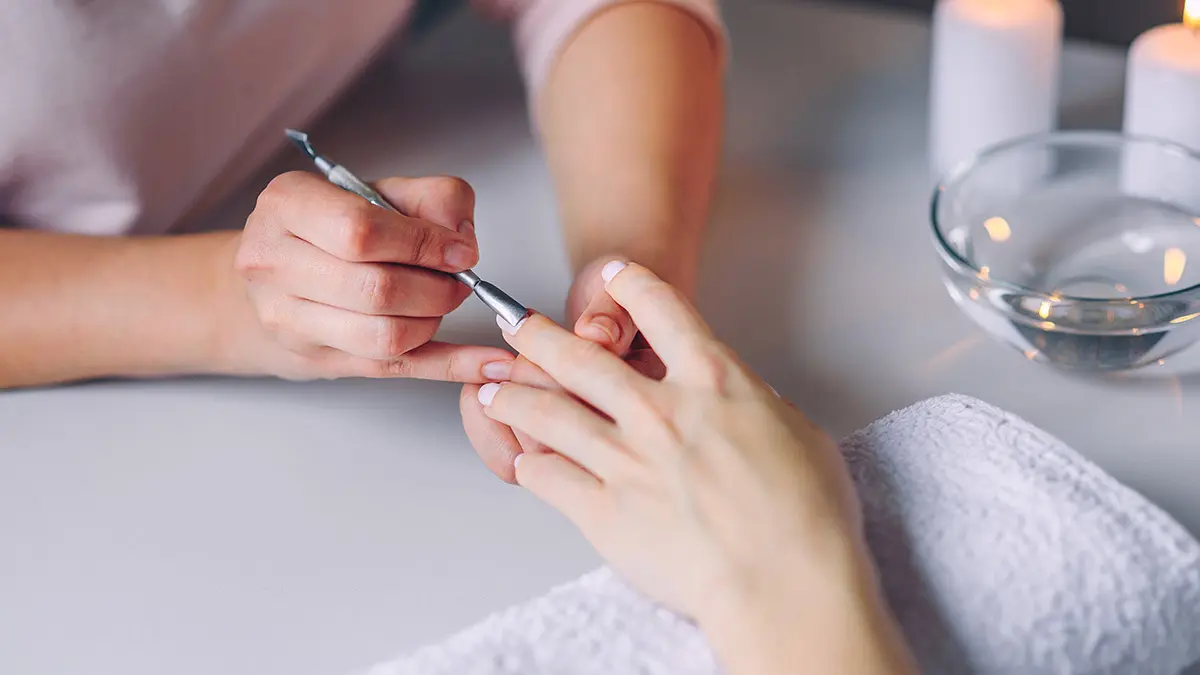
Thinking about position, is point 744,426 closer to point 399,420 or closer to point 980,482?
point 980,482

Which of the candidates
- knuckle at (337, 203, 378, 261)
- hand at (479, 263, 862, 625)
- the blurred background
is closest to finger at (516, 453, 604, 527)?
hand at (479, 263, 862, 625)

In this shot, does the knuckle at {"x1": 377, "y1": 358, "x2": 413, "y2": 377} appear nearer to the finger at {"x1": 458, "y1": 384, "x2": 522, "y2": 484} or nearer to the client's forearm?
the finger at {"x1": 458, "y1": 384, "x2": 522, "y2": 484}

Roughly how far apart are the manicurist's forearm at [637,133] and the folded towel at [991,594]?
8.5 inches

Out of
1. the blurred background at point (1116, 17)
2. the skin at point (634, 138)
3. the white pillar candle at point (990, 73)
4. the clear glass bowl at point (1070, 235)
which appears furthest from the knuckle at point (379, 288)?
the blurred background at point (1116, 17)

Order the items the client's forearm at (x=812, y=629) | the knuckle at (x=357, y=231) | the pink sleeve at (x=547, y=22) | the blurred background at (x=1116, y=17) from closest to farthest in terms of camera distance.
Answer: the client's forearm at (x=812, y=629), the knuckle at (x=357, y=231), the pink sleeve at (x=547, y=22), the blurred background at (x=1116, y=17)

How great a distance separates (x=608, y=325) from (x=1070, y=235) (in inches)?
11.8

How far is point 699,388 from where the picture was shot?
1.50 ft

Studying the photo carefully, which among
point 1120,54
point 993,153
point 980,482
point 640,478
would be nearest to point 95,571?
point 640,478

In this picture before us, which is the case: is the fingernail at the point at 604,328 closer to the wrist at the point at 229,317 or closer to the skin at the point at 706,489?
the skin at the point at 706,489

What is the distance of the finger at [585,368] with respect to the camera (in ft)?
1.52

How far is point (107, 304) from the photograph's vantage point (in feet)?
1.95

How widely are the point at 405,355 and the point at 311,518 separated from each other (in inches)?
3.3

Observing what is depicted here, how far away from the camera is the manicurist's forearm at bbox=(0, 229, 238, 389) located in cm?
59

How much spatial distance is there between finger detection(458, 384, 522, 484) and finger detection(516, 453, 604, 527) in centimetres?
4
